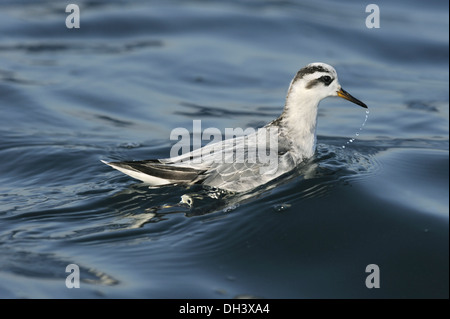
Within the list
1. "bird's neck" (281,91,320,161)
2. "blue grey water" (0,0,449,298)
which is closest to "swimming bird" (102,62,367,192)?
"bird's neck" (281,91,320,161)

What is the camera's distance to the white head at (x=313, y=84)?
7.73m

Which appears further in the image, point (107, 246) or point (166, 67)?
point (166, 67)

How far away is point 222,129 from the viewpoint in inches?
409

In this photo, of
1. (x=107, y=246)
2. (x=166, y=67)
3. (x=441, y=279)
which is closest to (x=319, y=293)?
(x=441, y=279)

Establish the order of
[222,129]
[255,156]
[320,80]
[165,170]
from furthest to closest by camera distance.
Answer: [222,129]
[320,80]
[255,156]
[165,170]

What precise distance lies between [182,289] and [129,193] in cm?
184

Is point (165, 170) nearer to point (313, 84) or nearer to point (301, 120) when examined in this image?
point (301, 120)

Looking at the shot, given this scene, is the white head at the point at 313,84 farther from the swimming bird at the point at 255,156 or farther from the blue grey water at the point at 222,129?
the blue grey water at the point at 222,129

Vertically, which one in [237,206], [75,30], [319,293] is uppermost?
[75,30]

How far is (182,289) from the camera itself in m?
5.59

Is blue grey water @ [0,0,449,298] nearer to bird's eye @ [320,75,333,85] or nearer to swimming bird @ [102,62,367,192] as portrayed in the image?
swimming bird @ [102,62,367,192]

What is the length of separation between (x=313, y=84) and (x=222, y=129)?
2845 mm

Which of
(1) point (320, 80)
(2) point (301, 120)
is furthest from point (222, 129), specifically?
(1) point (320, 80)

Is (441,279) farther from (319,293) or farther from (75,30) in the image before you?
(75,30)
